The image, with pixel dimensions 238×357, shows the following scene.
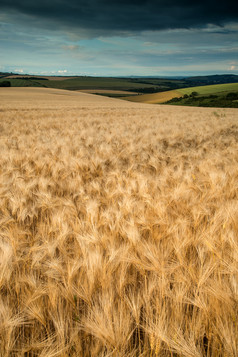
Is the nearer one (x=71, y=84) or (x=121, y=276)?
(x=121, y=276)

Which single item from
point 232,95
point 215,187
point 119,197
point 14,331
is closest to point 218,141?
point 215,187

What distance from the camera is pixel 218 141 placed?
20.0 ft

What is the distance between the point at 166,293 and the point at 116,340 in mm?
313

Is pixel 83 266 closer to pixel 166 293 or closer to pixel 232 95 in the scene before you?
pixel 166 293

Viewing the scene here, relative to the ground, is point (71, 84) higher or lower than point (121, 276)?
higher

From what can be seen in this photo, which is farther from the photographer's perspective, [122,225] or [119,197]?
[119,197]

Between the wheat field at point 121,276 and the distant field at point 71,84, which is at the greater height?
the distant field at point 71,84

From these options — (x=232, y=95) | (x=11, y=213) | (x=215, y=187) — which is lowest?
(x=11, y=213)

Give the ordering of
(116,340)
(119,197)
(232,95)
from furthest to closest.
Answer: (232,95) < (119,197) < (116,340)

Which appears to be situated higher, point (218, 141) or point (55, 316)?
point (218, 141)

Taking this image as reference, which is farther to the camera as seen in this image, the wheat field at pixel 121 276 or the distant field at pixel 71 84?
the distant field at pixel 71 84

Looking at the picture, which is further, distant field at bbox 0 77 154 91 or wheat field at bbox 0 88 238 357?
distant field at bbox 0 77 154 91

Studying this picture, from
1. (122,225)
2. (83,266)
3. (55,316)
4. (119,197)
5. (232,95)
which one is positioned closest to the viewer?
(55,316)

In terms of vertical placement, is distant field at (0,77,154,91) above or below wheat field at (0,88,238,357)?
above
